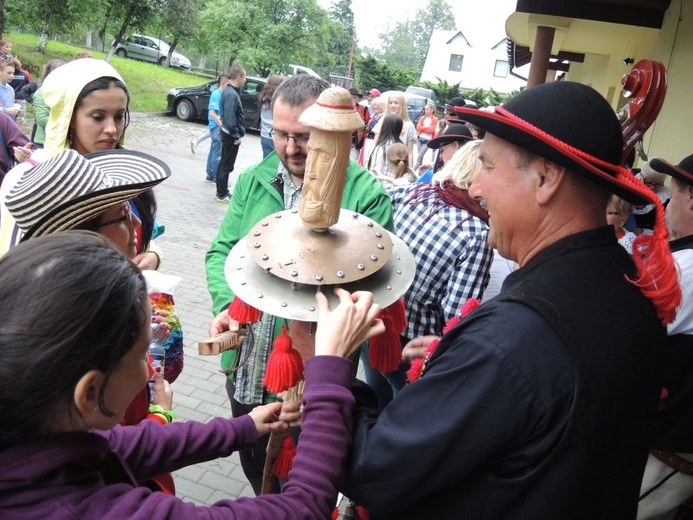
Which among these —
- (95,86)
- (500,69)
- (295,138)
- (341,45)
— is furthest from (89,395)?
(341,45)

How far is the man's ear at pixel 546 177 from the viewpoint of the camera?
4.59ft

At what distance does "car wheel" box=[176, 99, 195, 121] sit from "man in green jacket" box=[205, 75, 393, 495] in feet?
60.1

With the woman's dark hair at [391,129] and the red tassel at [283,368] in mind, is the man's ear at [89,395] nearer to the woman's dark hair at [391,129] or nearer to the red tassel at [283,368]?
the red tassel at [283,368]

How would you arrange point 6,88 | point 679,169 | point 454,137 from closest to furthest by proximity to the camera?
1. point 679,169
2. point 454,137
3. point 6,88

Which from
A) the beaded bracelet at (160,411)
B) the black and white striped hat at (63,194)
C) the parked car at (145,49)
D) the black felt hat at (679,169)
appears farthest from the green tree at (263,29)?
the beaded bracelet at (160,411)

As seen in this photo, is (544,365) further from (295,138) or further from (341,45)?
(341,45)

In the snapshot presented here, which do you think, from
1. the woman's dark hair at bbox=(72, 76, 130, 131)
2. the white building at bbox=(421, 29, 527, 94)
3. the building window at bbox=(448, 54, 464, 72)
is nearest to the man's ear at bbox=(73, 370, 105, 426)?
the woman's dark hair at bbox=(72, 76, 130, 131)

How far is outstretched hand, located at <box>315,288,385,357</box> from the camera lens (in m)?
1.38

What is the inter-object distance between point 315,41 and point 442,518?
116 feet

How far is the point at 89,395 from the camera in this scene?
3.62 feet

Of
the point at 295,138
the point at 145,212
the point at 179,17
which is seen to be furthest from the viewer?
the point at 179,17

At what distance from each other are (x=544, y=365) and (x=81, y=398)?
98 centimetres

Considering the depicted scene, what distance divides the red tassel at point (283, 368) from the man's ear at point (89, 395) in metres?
0.54

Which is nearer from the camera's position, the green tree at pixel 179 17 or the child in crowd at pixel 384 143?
the child in crowd at pixel 384 143
